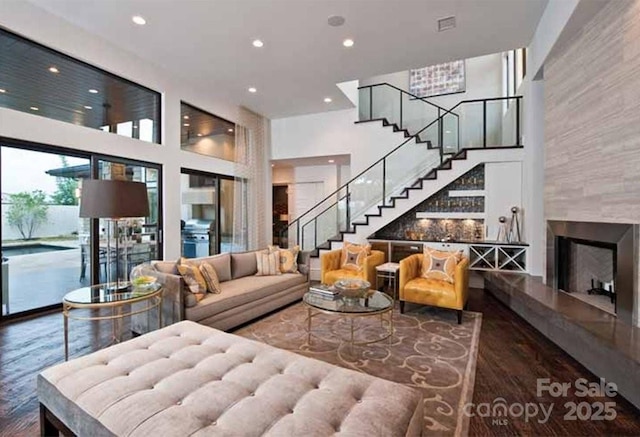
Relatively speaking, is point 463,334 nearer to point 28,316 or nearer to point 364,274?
point 364,274

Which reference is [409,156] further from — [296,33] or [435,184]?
[296,33]

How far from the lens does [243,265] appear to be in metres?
4.62

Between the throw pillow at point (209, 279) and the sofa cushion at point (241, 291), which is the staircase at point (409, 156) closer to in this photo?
the sofa cushion at point (241, 291)

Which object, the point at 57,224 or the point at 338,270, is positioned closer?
the point at 57,224

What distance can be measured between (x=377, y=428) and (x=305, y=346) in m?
1.98

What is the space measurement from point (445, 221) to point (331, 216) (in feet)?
8.51

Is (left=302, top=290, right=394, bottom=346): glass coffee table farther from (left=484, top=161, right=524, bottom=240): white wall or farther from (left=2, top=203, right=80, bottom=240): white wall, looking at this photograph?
(left=2, top=203, right=80, bottom=240): white wall

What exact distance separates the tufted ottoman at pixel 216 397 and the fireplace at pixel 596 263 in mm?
2377

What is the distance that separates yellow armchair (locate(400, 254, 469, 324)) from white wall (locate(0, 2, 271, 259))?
4089mm

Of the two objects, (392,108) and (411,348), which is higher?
(392,108)

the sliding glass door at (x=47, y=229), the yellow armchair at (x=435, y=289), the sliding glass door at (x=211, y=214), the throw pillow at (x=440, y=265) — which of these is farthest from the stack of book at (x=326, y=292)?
the sliding glass door at (x=211, y=214)

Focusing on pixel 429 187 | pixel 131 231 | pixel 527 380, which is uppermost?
pixel 429 187

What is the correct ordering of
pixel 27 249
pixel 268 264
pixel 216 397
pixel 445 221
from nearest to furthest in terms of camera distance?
pixel 216 397, pixel 27 249, pixel 268 264, pixel 445 221

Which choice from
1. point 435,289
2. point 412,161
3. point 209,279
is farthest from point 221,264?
point 412,161
